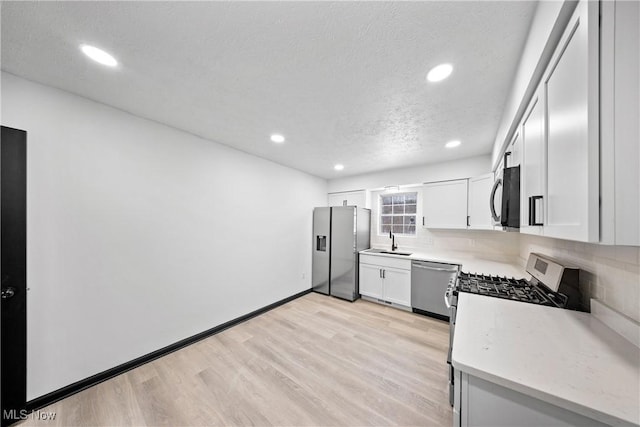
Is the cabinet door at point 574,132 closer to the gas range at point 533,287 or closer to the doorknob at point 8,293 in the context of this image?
the gas range at point 533,287

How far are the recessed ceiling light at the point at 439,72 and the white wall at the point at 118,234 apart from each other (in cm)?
246

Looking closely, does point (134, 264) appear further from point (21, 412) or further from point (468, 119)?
point (468, 119)

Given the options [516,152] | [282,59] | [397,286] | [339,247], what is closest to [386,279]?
[397,286]

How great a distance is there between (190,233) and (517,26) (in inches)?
123

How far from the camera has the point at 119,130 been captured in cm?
193

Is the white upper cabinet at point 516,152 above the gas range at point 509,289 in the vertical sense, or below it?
above

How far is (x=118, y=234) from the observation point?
6.27 ft

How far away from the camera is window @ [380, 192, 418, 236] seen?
12.8 feet

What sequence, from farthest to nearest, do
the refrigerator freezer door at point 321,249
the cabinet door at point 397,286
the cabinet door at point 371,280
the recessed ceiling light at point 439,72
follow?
1. the refrigerator freezer door at point 321,249
2. the cabinet door at point 371,280
3. the cabinet door at point 397,286
4. the recessed ceiling light at point 439,72

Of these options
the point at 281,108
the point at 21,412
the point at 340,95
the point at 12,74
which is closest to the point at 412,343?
the point at 340,95

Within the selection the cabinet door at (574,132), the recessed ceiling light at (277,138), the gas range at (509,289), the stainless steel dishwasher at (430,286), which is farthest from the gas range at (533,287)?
the recessed ceiling light at (277,138)

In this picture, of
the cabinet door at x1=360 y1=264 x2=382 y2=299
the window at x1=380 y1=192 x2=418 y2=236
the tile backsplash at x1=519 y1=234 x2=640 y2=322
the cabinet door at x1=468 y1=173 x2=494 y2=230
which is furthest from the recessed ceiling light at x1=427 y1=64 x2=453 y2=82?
the cabinet door at x1=360 y1=264 x2=382 y2=299

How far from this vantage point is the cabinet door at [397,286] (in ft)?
10.6

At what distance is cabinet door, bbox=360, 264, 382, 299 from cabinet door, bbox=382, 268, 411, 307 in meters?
0.11
